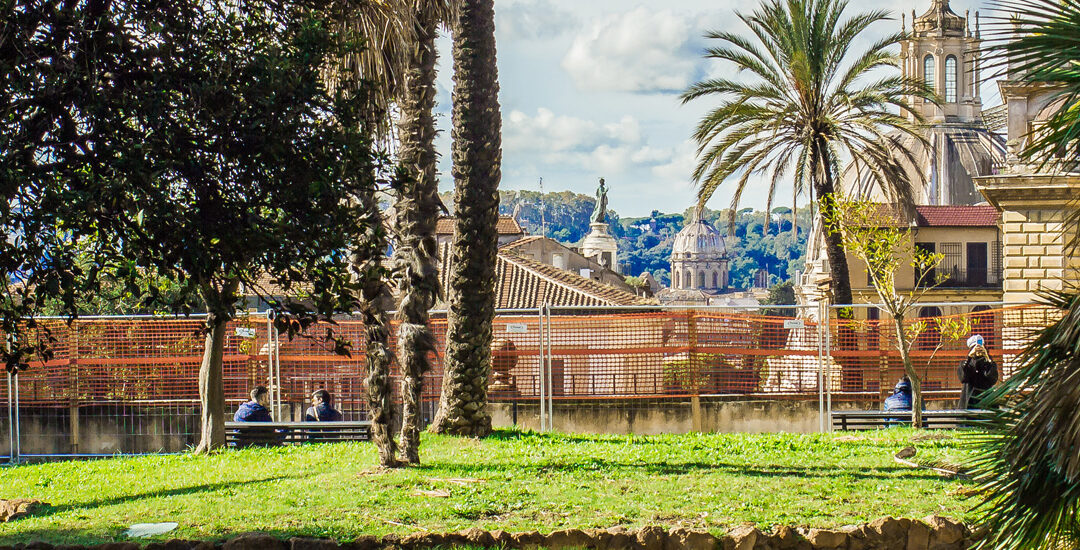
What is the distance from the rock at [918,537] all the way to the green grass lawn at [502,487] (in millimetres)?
479

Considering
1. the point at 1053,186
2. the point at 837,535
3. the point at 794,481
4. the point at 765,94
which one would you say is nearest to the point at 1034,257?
the point at 1053,186

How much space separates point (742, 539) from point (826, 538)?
59cm

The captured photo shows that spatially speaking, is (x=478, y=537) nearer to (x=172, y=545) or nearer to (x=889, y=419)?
(x=172, y=545)

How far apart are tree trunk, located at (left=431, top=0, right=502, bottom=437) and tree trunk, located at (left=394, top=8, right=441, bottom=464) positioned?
1.04 meters

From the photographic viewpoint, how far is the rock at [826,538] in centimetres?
746

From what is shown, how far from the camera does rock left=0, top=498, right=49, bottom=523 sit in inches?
369

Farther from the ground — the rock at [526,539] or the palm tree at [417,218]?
the palm tree at [417,218]

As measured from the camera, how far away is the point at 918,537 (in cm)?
757

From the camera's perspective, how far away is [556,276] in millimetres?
49375

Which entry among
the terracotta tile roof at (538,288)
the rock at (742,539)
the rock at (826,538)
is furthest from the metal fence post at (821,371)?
the terracotta tile roof at (538,288)

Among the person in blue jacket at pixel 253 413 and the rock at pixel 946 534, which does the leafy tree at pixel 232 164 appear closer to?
the rock at pixel 946 534

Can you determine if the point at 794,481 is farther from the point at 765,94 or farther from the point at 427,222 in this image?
the point at 765,94

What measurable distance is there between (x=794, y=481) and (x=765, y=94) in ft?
53.0

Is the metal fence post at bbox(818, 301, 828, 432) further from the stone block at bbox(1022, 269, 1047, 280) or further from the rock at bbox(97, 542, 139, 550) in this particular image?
the stone block at bbox(1022, 269, 1047, 280)
